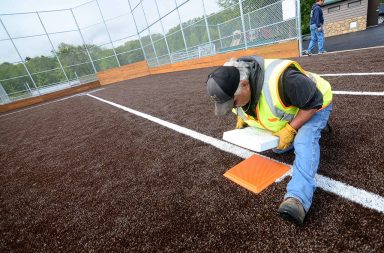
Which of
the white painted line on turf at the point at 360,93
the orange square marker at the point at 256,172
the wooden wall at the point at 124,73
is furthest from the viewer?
the wooden wall at the point at 124,73

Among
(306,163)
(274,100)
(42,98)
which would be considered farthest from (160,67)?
(306,163)

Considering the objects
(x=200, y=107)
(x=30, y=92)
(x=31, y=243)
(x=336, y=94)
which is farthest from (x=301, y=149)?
(x=30, y=92)

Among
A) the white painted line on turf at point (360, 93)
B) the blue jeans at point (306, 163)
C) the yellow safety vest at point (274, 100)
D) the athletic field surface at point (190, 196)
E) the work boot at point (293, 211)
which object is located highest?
the yellow safety vest at point (274, 100)

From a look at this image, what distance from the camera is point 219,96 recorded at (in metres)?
1.65

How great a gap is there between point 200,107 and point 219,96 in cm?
305

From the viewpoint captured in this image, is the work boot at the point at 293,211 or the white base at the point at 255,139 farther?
the white base at the point at 255,139

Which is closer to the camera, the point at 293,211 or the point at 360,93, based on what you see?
the point at 293,211

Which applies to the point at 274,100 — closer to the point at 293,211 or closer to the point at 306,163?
the point at 306,163

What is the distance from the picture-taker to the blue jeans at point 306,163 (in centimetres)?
146

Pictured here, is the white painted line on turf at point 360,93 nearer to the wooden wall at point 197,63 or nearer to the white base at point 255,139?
the white base at point 255,139

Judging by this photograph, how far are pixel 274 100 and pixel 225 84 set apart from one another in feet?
1.38

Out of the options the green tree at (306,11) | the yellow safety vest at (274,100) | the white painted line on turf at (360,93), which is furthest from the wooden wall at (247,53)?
the green tree at (306,11)

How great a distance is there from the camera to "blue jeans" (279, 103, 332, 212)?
1.46m

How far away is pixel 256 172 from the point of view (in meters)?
2.03
